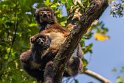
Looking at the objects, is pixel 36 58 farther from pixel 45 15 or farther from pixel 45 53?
pixel 45 15

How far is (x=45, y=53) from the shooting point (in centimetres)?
755

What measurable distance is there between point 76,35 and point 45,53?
1680mm

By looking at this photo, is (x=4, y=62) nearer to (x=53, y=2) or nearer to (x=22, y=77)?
(x=22, y=77)

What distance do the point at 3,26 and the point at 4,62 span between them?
29.4 inches

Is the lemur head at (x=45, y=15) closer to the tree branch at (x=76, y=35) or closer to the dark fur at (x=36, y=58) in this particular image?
the dark fur at (x=36, y=58)

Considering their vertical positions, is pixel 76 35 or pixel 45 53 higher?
pixel 76 35

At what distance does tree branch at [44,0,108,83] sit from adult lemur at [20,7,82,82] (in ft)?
3.86

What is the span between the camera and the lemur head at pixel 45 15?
8.48 meters

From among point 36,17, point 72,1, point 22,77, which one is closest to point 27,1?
point 36,17

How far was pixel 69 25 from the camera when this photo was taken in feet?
26.1

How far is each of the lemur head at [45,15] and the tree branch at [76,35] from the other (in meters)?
2.43

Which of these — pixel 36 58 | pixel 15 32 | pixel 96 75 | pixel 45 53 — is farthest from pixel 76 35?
pixel 96 75

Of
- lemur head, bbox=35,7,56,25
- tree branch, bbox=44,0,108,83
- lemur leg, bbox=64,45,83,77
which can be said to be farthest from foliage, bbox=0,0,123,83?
tree branch, bbox=44,0,108,83

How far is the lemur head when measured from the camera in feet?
27.8
